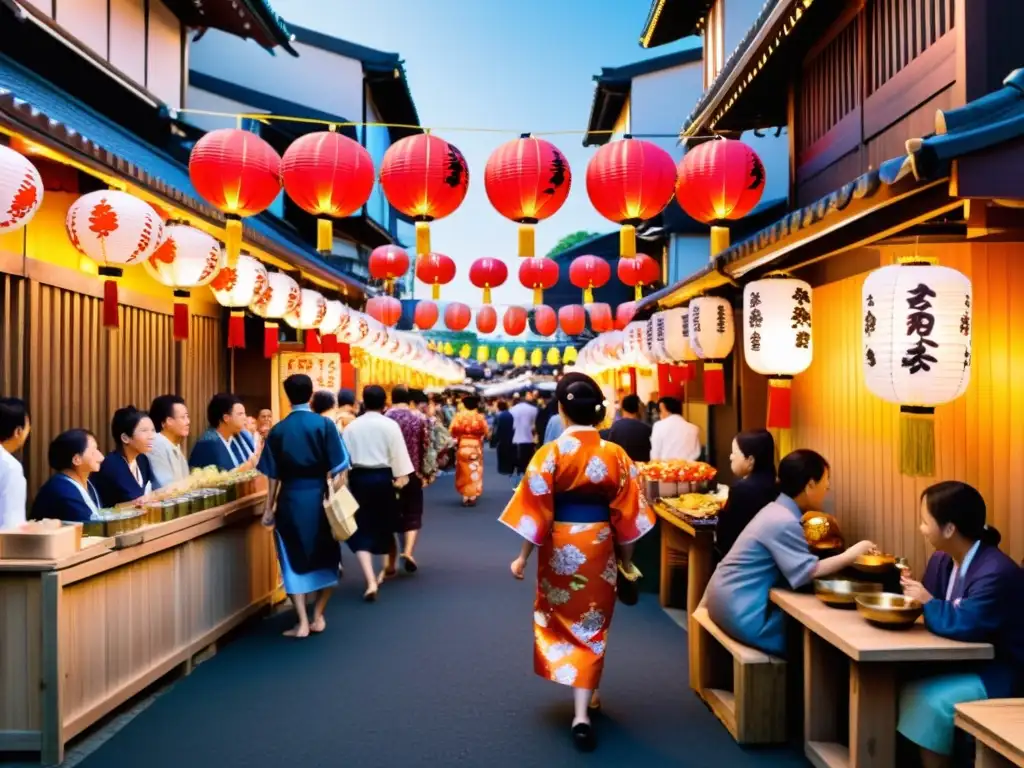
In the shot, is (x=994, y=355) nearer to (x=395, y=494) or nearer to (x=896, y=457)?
(x=896, y=457)

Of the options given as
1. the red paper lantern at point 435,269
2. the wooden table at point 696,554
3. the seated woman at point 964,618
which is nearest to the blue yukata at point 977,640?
the seated woman at point 964,618

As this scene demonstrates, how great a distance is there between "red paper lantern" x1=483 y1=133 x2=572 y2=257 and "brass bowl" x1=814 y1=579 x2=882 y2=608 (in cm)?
455

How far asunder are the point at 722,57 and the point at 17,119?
448 inches

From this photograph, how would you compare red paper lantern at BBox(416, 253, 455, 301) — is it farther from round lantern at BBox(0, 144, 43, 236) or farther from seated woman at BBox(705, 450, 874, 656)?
seated woman at BBox(705, 450, 874, 656)

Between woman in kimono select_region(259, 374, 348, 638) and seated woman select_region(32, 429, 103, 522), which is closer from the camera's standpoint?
seated woman select_region(32, 429, 103, 522)

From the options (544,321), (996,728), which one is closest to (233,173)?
(996,728)

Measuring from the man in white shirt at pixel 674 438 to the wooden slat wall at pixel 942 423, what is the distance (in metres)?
3.09

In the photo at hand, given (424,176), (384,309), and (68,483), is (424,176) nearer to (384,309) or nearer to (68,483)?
(68,483)

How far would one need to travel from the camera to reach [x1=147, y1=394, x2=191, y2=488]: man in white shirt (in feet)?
26.3

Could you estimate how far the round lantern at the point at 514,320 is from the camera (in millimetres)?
24953

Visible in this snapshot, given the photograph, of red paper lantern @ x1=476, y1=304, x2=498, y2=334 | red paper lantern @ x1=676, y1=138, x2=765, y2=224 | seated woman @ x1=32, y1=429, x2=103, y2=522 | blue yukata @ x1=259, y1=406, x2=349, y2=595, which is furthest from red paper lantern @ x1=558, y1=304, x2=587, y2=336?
seated woman @ x1=32, y1=429, x2=103, y2=522

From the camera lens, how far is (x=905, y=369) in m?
5.24

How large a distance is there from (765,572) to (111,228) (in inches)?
214

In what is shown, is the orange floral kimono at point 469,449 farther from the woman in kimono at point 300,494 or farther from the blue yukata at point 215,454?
the woman in kimono at point 300,494
